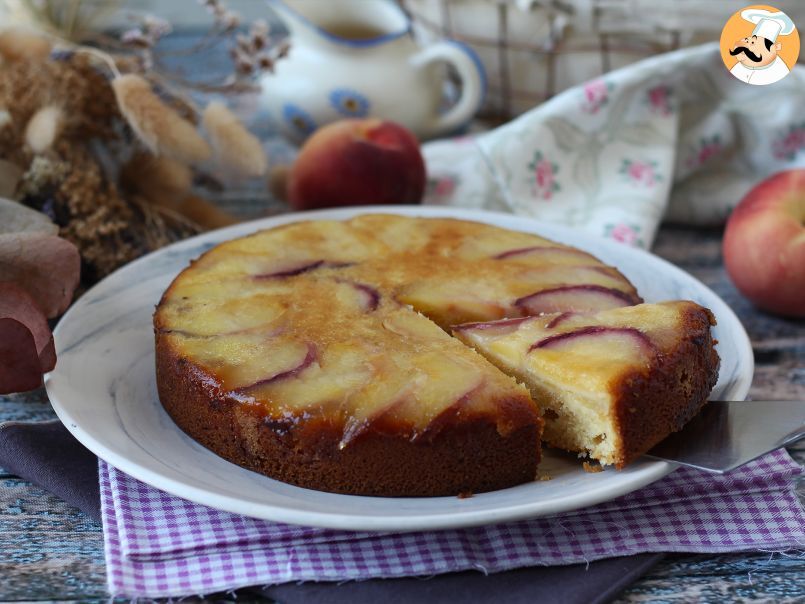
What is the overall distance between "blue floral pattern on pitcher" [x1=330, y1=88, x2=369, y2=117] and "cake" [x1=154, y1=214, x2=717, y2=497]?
105 centimetres

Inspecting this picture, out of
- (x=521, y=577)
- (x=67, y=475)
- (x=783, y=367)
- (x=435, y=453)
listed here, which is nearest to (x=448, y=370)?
(x=435, y=453)

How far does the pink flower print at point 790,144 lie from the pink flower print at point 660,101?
321 millimetres

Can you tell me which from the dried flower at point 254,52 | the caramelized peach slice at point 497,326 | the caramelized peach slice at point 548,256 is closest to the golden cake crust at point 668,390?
the caramelized peach slice at point 497,326

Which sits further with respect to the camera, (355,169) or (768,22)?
(355,169)

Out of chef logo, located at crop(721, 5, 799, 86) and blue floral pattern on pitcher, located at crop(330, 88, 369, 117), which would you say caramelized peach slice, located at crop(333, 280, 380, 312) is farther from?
blue floral pattern on pitcher, located at crop(330, 88, 369, 117)

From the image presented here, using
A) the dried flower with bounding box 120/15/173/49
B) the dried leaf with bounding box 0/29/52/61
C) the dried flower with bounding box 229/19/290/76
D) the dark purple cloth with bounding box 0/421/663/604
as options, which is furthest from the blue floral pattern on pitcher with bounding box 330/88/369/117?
the dark purple cloth with bounding box 0/421/663/604

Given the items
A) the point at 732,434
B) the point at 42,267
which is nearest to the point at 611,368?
the point at 732,434

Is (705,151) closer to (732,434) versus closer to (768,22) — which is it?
(768,22)

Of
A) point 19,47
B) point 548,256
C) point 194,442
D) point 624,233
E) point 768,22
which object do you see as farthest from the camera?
point 624,233

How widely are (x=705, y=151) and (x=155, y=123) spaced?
159cm

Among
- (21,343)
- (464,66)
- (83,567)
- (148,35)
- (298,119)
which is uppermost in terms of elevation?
(148,35)

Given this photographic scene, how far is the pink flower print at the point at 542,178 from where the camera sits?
102 inches

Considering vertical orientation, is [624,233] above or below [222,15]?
below

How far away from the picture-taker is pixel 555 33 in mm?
2818
